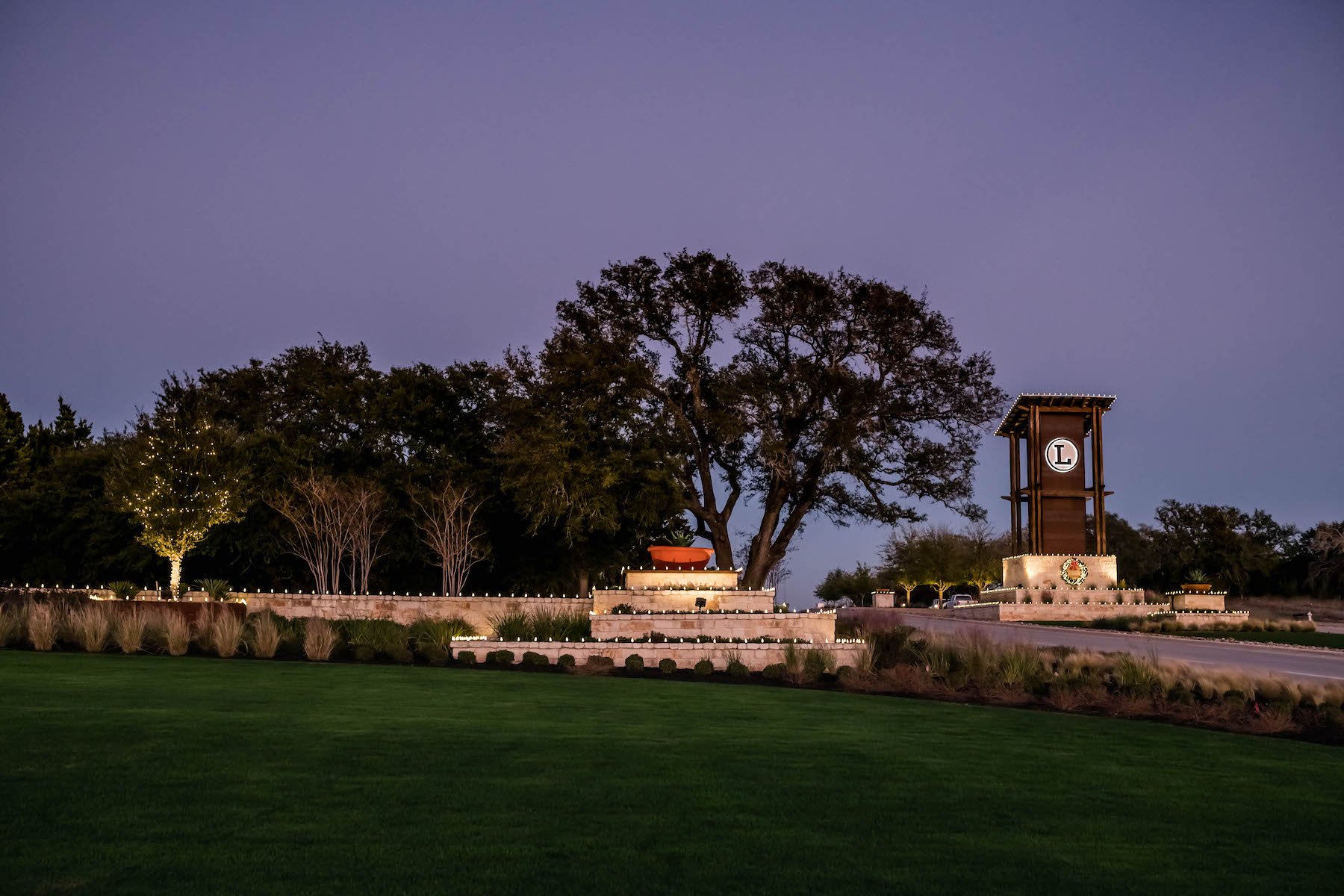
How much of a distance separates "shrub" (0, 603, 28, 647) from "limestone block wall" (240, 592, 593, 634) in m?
9.40

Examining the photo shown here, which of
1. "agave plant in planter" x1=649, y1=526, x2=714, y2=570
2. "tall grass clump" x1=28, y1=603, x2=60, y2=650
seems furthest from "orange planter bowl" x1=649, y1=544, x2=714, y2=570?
"tall grass clump" x1=28, y1=603, x2=60, y2=650

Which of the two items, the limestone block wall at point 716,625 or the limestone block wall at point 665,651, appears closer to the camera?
the limestone block wall at point 665,651

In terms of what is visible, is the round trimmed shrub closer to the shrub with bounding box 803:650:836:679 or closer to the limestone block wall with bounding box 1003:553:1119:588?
the shrub with bounding box 803:650:836:679

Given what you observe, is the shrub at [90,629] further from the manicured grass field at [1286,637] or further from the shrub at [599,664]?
the manicured grass field at [1286,637]

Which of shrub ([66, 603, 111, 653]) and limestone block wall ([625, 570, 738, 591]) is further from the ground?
limestone block wall ([625, 570, 738, 591])

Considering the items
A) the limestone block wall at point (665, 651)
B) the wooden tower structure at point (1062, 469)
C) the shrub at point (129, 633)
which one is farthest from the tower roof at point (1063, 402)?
the shrub at point (129, 633)

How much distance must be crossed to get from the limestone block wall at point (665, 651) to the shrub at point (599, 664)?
13 centimetres

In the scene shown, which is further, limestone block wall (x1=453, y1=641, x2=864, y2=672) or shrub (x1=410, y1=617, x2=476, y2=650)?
shrub (x1=410, y1=617, x2=476, y2=650)

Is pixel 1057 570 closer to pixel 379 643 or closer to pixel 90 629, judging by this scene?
pixel 379 643

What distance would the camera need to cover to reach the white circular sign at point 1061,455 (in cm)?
4359

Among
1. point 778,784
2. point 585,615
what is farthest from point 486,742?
point 585,615

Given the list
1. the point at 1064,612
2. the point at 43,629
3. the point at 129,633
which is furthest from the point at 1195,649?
the point at 43,629

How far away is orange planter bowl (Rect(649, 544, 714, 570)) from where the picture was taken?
89.6 feet

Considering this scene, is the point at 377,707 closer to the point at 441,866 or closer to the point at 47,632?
the point at 441,866
